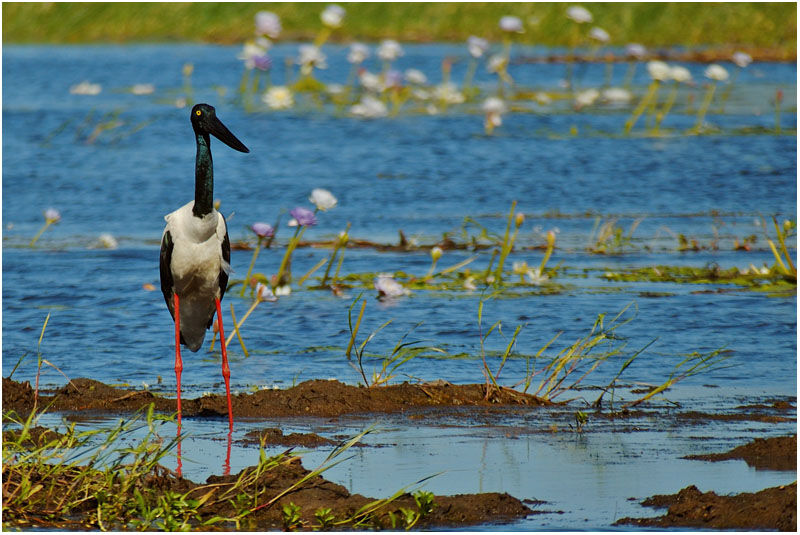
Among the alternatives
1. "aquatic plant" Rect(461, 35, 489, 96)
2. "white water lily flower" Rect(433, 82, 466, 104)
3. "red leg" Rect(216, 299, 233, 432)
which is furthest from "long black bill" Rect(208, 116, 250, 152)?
"white water lily flower" Rect(433, 82, 466, 104)

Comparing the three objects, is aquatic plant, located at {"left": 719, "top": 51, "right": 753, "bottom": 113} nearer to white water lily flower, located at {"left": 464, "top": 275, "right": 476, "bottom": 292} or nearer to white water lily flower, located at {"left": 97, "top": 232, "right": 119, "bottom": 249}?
white water lily flower, located at {"left": 464, "top": 275, "right": 476, "bottom": 292}

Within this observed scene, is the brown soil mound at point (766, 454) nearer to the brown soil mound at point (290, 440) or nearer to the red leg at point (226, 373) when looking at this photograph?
the brown soil mound at point (290, 440)

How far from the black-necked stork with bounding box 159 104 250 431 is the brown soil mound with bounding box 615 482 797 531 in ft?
8.99

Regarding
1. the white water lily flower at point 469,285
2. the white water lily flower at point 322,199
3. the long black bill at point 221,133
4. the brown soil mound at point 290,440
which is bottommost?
the white water lily flower at point 469,285

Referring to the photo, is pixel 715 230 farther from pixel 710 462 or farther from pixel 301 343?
pixel 710 462

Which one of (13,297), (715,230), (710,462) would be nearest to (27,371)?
(13,297)

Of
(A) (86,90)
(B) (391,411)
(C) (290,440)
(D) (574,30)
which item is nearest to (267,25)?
(A) (86,90)

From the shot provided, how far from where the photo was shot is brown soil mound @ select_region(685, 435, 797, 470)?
5.09m

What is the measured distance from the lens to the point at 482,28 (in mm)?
28641

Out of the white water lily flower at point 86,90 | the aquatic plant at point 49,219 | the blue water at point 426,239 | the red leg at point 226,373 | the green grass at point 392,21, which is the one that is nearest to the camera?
the blue water at point 426,239

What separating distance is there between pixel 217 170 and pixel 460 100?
5.22 metres

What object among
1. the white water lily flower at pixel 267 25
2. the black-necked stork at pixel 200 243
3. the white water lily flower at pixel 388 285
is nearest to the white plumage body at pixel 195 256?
the black-necked stork at pixel 200 243

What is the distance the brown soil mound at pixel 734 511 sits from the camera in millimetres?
4324

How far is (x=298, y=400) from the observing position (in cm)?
614
